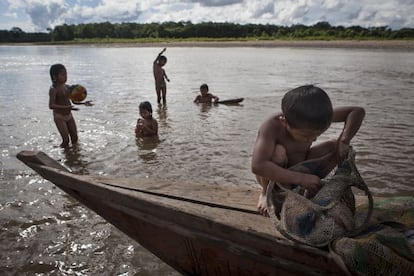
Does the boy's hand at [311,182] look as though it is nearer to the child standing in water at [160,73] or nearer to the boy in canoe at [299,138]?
the boy in canoe at [299,138]

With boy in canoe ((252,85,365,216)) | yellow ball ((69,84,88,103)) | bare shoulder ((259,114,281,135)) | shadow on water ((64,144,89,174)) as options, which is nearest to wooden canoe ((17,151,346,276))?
boy in canoe ((252,85,365,216))

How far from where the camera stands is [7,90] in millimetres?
13453

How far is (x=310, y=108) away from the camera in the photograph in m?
2.03

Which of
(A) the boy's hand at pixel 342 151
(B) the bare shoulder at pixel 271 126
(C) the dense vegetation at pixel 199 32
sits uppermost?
(B) the bare shoulder at pixel 271 126

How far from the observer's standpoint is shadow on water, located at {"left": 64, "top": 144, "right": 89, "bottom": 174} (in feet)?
17.2

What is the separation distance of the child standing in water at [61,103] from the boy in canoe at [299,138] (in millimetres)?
4299

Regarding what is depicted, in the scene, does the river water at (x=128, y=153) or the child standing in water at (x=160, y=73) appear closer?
the river water at (x=128, y=153)

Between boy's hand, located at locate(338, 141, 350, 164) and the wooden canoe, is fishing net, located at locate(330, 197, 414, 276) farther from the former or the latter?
boy's hand, located at locate(338, 141, 350, 164)

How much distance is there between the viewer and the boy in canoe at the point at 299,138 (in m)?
2.05

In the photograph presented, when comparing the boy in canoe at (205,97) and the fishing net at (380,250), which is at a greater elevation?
the fishing net at (380,250)

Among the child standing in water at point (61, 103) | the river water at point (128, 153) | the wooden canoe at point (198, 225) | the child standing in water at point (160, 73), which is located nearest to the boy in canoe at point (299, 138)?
the wooden canoe at point (198, 225)

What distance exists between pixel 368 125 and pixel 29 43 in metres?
98.6

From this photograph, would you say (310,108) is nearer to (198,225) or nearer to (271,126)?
(271,126)

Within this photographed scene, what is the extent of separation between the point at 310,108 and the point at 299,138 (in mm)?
266
